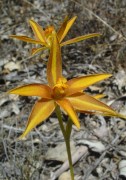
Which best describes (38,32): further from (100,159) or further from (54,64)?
(100,159)

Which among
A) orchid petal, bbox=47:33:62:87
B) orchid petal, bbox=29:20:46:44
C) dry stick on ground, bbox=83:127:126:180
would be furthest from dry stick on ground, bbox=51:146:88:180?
orchid petal, bbox=47:33:62:87

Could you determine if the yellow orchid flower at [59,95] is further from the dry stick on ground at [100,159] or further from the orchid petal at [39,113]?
the dry stick on ground at [100,159]

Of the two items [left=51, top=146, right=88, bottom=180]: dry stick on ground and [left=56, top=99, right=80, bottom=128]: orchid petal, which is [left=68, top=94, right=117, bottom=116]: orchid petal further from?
[left=51, top=146, right=88, bottom=180]: dry stick on ground

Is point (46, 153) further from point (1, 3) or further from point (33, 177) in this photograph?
point (1, 3)

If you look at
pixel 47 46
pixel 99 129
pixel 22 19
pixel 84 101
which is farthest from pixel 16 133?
pixel 22 19

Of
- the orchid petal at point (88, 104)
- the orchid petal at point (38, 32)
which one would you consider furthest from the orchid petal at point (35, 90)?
the orchid petal at point (38, 32)

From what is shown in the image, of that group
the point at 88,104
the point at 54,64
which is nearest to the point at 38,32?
the point at 54,64
